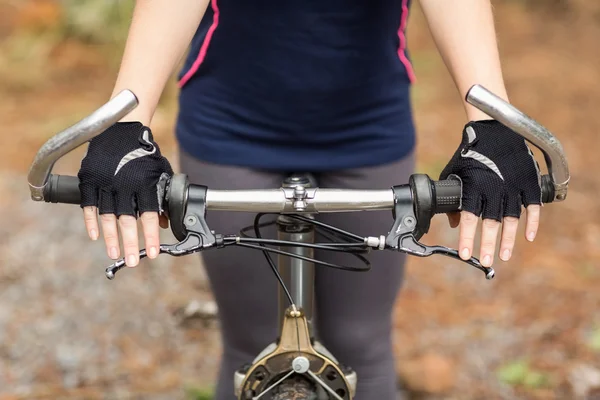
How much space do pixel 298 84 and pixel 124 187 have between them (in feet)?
1.99

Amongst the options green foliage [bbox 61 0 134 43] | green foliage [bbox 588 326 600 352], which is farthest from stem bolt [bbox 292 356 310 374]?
green foliage [bbox 61 0 134 43]

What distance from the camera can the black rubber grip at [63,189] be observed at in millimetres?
1371

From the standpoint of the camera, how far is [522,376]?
3244 mm

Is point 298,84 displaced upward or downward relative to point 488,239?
upward

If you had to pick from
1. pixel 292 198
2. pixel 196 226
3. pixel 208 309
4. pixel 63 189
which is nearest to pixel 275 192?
pixel 292 198

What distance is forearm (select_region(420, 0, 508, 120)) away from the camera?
5.19 feet

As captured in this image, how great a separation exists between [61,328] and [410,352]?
1.50 m

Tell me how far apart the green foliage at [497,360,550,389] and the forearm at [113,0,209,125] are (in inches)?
85.7

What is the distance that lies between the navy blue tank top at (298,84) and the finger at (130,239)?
21.4 inches

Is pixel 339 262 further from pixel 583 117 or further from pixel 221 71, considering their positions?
pixel 583 117

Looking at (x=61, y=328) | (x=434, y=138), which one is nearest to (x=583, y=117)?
(x=434, y=138)

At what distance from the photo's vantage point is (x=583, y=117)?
561 cm

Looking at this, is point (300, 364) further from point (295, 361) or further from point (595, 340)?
point (595, 340)

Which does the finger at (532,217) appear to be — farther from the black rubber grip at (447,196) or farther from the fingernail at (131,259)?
the fingernail at (131,259)
